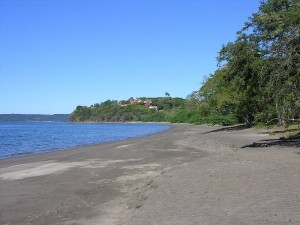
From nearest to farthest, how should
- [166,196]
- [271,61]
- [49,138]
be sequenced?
1. [166,196]
2. [271,61]
3. [49,138]

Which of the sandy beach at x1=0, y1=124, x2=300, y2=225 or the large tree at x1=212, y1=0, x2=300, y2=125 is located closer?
the sandy beach at x1=0, y1=124, x2=300, y2=225

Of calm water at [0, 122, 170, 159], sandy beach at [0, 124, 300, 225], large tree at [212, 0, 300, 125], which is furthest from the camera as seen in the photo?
calm water at [0, 122, 170, 159]

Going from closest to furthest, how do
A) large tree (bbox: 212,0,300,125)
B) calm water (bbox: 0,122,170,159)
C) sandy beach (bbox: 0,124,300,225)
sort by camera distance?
sandy beach (bbox: 0,124,300,225) → large tree (bbox: 212,0,300,125) → calm water (bbox: 0,122,170,159)

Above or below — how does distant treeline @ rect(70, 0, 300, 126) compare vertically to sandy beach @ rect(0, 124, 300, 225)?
above

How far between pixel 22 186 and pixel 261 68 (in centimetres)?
1244

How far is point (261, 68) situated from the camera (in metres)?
19.5

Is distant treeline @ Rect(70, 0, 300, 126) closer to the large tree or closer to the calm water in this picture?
the large tree

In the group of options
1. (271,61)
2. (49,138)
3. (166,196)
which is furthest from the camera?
(49,138)

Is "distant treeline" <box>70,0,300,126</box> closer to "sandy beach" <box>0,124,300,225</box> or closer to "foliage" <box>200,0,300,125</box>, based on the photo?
"foliage" <box>200,0,300,125</box>

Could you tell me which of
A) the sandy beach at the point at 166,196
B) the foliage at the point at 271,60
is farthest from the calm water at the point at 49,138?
the foliage at the point at 271,60

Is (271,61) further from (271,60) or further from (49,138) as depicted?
(49,138)

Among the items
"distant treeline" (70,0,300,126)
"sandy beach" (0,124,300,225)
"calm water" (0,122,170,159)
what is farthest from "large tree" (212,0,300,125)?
"calm water" (0,122,170,159)

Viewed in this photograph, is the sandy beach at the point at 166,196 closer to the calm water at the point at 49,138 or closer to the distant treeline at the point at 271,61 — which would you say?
the distant treeline at the point at 271,61

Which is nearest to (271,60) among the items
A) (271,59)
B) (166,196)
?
(271,59)
